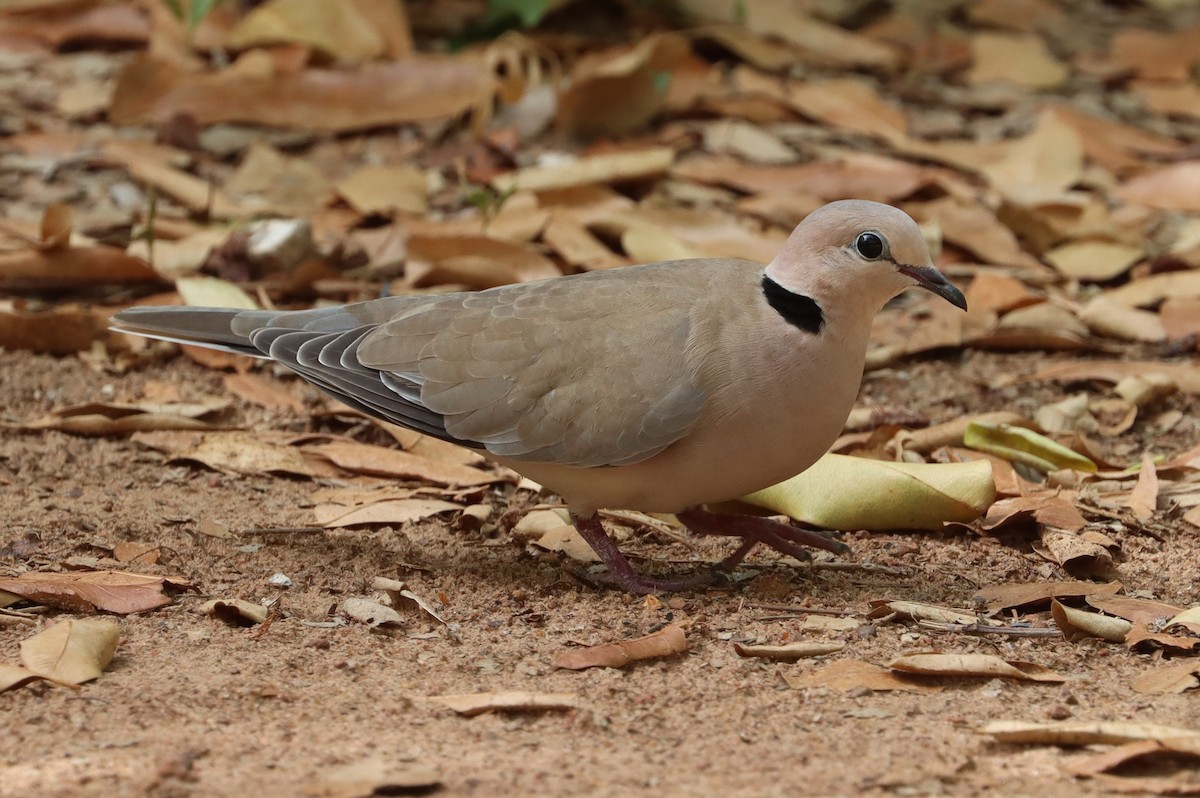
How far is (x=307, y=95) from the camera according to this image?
22.7 ft

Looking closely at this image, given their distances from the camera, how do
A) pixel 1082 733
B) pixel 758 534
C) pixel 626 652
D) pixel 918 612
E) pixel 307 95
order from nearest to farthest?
pixel 1082 733, pixel 626 652, pixel 918 612, pixel 758 534, pixel 307 95

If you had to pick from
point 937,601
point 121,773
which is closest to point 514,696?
point 121,773

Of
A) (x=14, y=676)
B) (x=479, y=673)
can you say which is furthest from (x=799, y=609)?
(x=14, y=676)

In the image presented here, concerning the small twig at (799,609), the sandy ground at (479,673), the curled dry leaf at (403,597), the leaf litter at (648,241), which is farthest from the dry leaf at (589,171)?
the small twig at (799,609)

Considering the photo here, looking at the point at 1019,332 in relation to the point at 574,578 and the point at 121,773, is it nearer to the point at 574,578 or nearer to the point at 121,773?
the point at 574,578

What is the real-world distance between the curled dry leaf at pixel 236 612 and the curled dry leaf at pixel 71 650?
9.9 inches

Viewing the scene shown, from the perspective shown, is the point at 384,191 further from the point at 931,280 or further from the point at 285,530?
the point at 931,280

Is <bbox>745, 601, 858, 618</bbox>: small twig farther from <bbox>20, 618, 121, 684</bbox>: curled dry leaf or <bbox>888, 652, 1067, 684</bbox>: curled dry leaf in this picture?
<bbox>20, 618, 121, 684</bbox>: curled dry leaf

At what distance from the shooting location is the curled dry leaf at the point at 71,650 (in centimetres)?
311

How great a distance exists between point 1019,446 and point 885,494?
68cm

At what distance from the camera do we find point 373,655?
3352 mm

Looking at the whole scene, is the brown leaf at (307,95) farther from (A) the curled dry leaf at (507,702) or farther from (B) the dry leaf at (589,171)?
(A) the curled dry leaf at (507,702)

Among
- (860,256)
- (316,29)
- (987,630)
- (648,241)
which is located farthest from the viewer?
→ (316,29)

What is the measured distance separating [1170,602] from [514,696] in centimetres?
169
